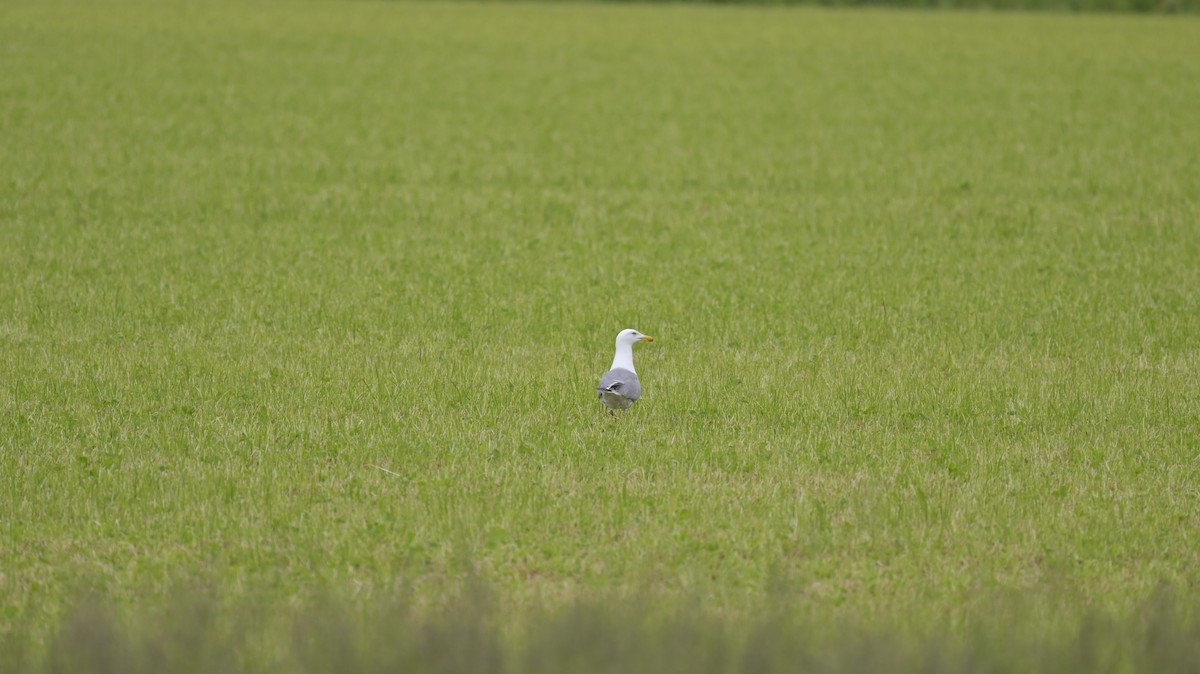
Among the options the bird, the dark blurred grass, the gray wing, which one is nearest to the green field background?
the bird

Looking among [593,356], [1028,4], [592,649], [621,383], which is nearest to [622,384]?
[621,383]

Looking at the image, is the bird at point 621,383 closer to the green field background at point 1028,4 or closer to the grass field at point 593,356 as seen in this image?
the grass field at point 593,356

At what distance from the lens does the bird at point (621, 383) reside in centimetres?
1072

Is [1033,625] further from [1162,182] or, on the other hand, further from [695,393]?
[1162,182]

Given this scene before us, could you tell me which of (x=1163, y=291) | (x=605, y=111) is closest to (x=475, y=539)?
(x=1163, y=291)

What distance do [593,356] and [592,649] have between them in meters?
8.16

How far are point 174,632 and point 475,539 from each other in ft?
10.6

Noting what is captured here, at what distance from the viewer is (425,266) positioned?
706 inches

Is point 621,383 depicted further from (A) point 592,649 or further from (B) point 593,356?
(A) point 592,649

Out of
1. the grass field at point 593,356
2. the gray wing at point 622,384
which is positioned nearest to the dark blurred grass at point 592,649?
the grass field at point 593,356

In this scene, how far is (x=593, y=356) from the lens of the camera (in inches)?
535

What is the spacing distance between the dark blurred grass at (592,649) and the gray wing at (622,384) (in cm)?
440

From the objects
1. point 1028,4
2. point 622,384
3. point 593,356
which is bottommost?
point 593,356

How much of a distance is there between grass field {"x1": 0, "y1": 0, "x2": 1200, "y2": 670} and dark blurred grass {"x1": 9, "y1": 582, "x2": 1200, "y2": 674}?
3.02 feet
